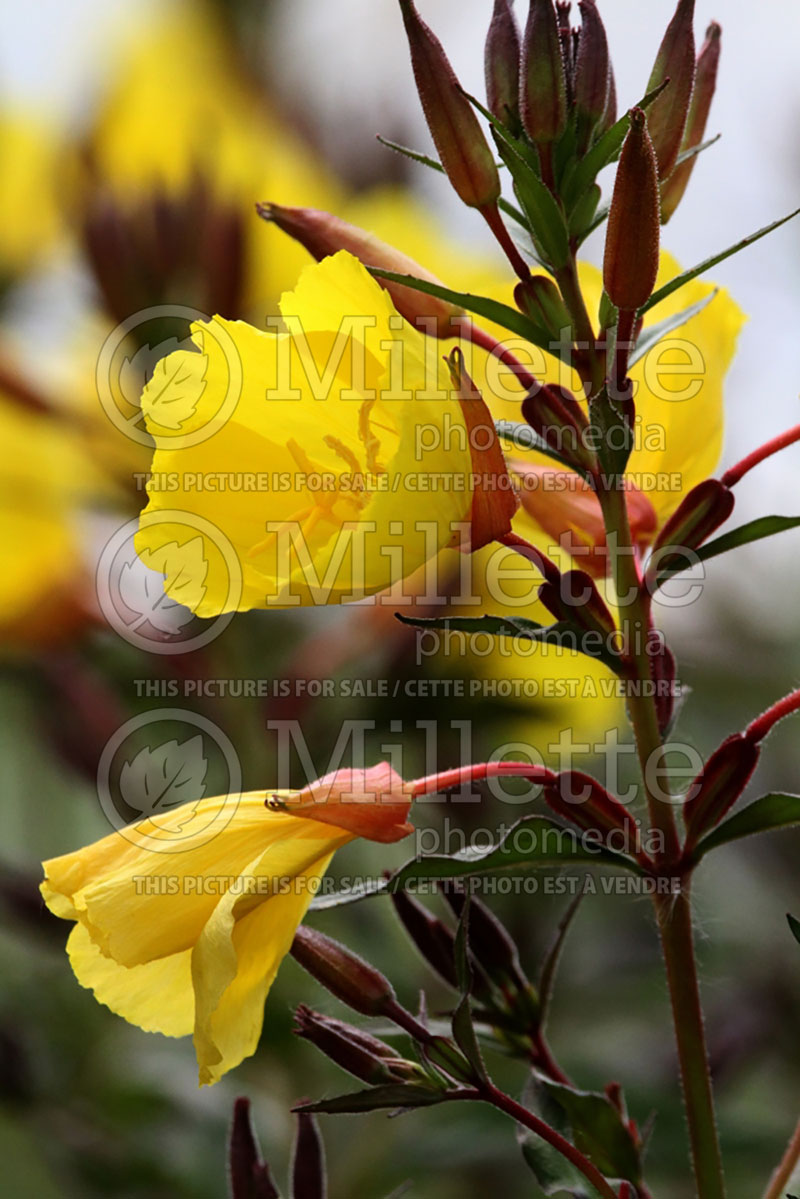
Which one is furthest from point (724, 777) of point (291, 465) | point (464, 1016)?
point (291, 465)

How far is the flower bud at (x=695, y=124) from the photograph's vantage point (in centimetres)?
71

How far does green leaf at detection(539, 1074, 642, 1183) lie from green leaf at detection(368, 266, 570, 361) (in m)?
0.38

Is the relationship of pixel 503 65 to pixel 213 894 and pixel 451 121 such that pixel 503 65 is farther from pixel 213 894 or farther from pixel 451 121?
pixel 213 894

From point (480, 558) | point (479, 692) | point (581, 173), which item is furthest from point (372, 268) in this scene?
point (479, 692)

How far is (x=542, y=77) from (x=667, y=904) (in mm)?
407

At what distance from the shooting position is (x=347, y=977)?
0.67 meters

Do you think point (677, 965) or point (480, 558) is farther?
point (480, 558)

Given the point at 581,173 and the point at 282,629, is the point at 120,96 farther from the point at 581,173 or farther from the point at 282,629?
the point at 581,173

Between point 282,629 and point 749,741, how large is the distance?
59.0 inches

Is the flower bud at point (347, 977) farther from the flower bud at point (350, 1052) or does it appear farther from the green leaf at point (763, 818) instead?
the green leaf at point (763, 818)

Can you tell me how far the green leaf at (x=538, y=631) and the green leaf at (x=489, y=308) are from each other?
0.44ft

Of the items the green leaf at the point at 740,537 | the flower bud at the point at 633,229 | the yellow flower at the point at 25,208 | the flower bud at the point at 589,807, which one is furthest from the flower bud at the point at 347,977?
the yellow flower at the point at 25,208

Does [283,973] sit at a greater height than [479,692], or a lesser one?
lesser

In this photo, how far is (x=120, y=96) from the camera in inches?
105
